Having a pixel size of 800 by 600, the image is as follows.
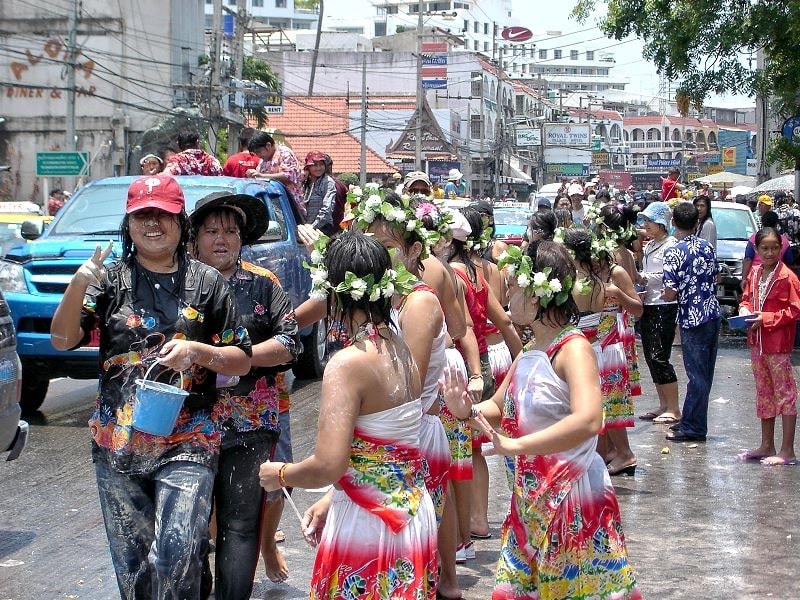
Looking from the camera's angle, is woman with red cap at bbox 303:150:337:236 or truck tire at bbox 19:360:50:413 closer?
truck tire at bbox 19:360:50:413

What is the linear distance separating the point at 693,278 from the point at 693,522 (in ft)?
9.79

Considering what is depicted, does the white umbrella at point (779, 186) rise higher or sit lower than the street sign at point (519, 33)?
lower

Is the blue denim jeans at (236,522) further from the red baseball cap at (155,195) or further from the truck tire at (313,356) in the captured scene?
the truck tire at (313,356)

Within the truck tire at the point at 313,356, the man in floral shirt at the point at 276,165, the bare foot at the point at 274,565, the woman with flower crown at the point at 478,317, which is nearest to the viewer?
the bare foot at the point at 274,565

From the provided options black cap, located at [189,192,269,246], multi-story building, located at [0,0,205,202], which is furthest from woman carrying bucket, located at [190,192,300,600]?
multi-story building, located at [0,0,205,202]

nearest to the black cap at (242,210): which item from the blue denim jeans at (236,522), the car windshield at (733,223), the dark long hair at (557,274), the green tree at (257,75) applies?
the blue denim jeans at (236,522)

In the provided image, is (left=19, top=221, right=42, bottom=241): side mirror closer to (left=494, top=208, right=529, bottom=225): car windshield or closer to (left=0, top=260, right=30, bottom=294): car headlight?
(left=0, top=260, right=30, bottom=294): car headlight

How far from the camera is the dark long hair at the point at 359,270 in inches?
159

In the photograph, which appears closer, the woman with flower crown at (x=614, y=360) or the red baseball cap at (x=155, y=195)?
the red baseball cap at (x=155, y=195)

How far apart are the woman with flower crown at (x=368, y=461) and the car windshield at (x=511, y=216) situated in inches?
738

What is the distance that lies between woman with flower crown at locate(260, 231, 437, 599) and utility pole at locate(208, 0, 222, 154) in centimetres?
3464

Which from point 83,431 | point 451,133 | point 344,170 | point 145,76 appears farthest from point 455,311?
point 451,133

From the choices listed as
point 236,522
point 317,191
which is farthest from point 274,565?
point 317,191

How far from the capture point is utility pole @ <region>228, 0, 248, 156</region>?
Answer: 40500 millimetres
